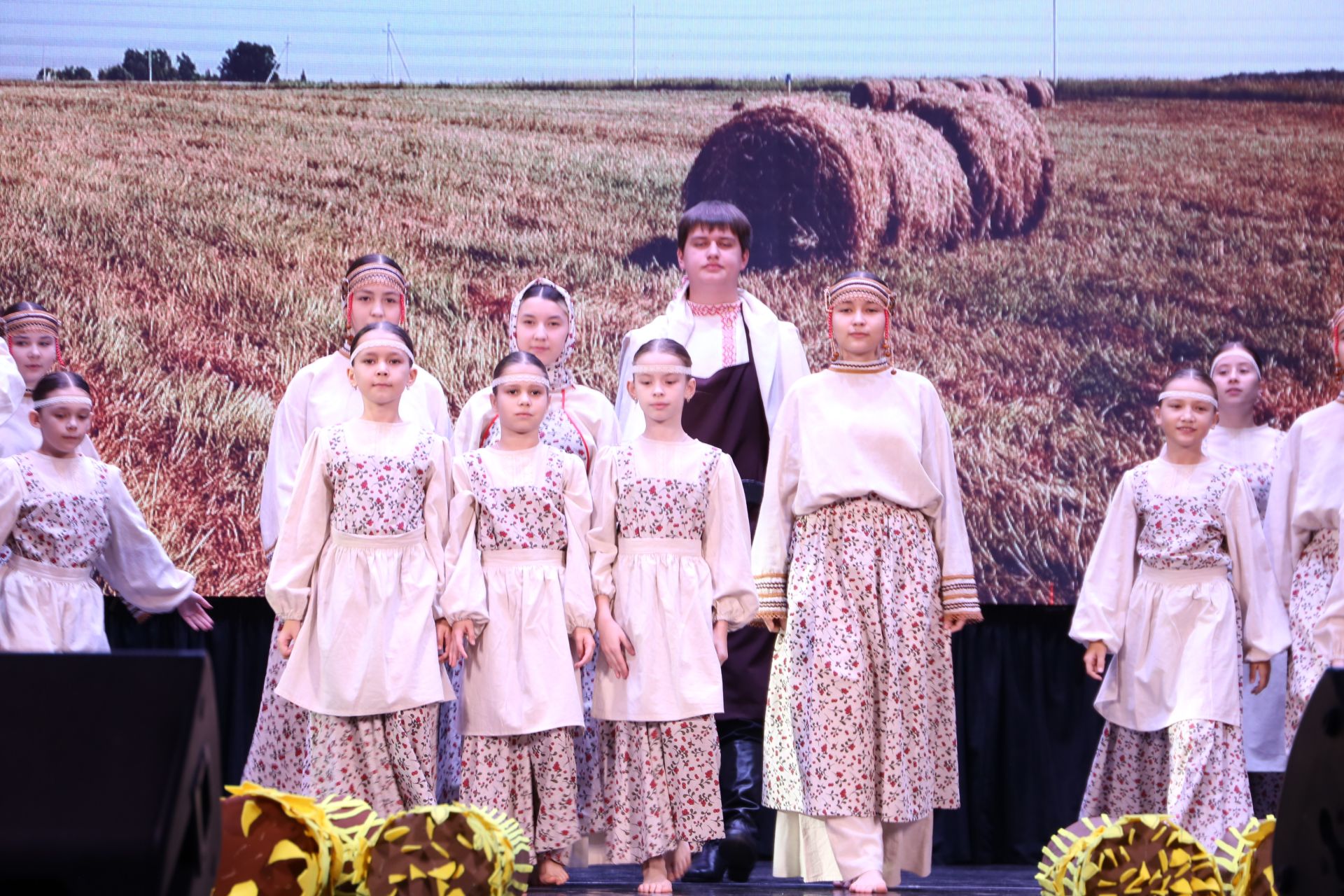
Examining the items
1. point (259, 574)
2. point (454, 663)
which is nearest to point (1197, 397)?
point (454, 663)

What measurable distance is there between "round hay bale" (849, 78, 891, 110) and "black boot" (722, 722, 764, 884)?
2.39m

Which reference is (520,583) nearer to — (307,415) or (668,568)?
(668,568)

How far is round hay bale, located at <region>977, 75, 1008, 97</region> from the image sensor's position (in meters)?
5.34

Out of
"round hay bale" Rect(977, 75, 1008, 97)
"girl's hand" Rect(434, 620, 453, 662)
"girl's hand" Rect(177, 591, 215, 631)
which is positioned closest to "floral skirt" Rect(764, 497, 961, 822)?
"girl's hand" Rect(434, 620, 453, 662)

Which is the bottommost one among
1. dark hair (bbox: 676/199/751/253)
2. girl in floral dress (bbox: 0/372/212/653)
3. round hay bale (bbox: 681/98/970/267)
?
girl in floral dress (bbox: 0/372/212/653)

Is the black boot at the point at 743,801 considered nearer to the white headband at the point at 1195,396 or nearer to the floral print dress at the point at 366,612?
the floral print dress at the point at 366,612

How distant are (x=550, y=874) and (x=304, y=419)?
5.12ft

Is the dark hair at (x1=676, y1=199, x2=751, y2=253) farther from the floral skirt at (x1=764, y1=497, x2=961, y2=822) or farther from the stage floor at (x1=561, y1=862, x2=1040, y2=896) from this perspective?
the stage floor at (x1=561, y1=862, x2=1040, y2=896)

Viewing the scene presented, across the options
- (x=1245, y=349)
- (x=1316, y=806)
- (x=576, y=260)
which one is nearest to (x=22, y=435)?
(x=576, y=260)

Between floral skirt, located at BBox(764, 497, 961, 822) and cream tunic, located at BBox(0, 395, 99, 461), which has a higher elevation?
cream tunic, located at BBox(0, 395, 99, 461)

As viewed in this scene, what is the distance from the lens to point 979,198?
541 cm

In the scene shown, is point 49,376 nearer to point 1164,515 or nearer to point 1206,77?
point 1164,515

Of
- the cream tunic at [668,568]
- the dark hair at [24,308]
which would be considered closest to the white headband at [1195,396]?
the cream tunic at [668,568]

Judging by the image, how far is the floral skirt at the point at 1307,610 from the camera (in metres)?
4.00
